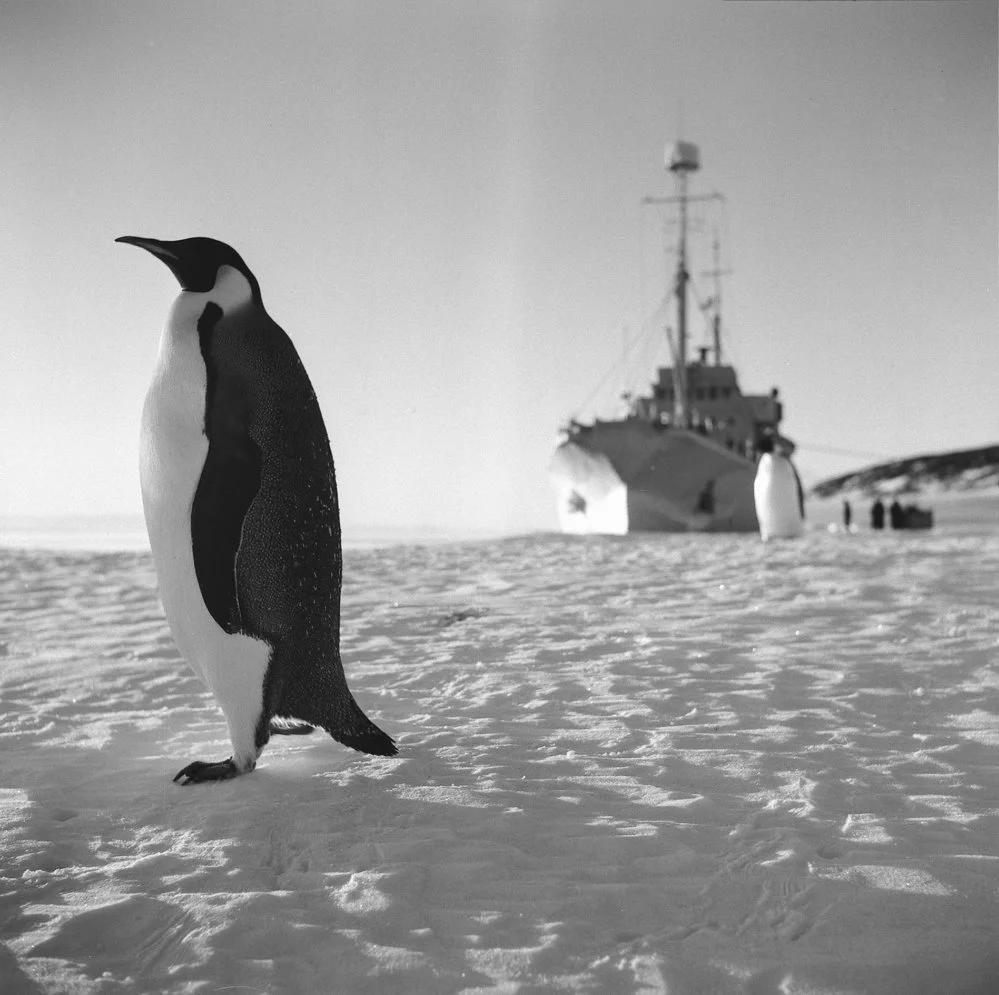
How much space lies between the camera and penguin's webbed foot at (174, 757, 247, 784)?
226 centimetres

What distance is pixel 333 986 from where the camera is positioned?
1358 millimetres

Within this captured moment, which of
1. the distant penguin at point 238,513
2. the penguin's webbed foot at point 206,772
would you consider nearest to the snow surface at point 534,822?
the penguin's webbed foot at point 206,772

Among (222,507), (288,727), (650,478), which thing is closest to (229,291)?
(222,507)

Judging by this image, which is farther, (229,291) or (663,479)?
(663,479)

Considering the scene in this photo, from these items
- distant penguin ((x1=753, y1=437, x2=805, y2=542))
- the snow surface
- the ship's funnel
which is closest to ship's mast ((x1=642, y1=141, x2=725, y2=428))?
the ship's funnel

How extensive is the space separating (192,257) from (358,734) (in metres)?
1.29

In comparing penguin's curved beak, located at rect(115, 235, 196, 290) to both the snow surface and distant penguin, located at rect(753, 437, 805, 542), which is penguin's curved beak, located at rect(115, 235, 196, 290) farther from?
distant penguin, located at rect(753, 437, 805, 542)

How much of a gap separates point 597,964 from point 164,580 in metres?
1.47

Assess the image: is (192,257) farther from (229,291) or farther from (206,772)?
(206,772)

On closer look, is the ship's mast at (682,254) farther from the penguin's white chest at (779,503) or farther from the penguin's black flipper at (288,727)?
the penguin's black flipper at (288,727)

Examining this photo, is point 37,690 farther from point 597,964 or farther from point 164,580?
point 597,964

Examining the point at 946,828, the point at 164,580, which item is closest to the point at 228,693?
the point at 164,580

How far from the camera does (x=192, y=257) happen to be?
2.36 m

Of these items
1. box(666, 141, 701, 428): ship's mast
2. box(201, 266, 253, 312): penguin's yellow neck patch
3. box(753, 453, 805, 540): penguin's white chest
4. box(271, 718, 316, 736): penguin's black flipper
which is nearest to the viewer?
box(201, 266, 253, 312): penguin's yellow neck patch
